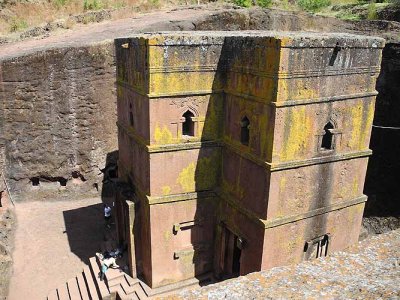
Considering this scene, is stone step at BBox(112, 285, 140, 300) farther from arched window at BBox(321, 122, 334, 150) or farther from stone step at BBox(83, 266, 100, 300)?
arched window at BBox(321, 122, 334, 150)

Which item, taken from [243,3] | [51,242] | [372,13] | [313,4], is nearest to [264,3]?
[243,3]

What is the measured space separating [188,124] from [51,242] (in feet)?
21.4

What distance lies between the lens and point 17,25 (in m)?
20.1

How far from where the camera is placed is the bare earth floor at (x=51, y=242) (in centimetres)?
1063

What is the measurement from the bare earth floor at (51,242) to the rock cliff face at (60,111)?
91 cm

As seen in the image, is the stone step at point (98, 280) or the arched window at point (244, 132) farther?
the stone step at point (98, 280)

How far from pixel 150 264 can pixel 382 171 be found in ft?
29.2

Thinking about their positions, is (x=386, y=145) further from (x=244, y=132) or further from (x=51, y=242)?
(x=51, y=242)

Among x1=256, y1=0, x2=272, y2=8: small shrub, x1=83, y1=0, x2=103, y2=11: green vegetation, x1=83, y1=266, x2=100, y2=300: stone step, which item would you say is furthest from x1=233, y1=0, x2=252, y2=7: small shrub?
x1=83, y1=266, x2=100, y2=300: stone step

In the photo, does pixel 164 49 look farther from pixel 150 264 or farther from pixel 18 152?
pixel 18 152

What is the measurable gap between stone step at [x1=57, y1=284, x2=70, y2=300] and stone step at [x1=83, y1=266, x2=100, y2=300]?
1.86 feet

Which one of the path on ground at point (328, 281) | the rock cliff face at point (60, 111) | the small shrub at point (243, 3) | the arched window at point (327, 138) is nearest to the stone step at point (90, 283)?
the rock cliff face at point (60, 111)

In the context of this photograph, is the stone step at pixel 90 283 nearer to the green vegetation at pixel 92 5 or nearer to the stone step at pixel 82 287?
the stone step at pixel 82 287

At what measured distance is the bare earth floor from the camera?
34.9 feet
